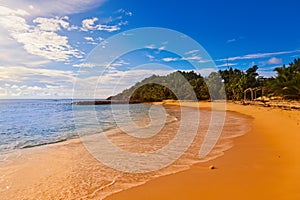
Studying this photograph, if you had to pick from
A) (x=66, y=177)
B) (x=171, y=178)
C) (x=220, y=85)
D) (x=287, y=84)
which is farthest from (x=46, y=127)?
(x=220, y=85)

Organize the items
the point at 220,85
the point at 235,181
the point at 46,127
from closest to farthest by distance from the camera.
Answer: the point at 235,181 → the point at 46,127 → the point at 220,85

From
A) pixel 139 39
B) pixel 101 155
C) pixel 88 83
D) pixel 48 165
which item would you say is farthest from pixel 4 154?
pixel 139 39

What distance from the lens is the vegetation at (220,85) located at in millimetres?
29519

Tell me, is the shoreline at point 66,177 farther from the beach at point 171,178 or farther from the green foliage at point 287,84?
the green foliage at point 287,84

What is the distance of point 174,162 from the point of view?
6.47 metres

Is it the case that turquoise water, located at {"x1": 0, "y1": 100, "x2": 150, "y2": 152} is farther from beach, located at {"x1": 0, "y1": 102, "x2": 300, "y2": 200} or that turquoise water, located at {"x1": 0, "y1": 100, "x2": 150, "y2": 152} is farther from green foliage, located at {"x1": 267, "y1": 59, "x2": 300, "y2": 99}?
green foliage, located at {"x1": 267, "y1": 59, "x2": 300, "y2": 99}

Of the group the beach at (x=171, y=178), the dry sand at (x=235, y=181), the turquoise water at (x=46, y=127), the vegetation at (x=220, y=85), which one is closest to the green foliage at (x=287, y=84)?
the vegetation at (x=220, y=85)

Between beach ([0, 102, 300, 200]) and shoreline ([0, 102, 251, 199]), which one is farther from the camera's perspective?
shoreline ([0, 102, 251, 199])

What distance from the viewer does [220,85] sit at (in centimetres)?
6125

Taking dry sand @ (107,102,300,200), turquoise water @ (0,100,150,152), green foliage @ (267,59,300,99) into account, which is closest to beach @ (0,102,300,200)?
dry sand @ (107,102,300,200)

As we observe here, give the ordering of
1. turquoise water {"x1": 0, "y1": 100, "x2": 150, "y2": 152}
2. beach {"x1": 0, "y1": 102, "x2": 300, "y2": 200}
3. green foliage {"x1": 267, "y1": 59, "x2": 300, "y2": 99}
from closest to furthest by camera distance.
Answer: beach {"x1": 0, "y1": 102, "x2": 300, "y2": 200} → turquoise water {"x1": 0, "y1": 100, "x2": 150, "y2": 152} → green foliage {"x1": 267, "y1": 59, "x2": 300, "y2": 99}

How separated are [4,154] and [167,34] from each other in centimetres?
1126

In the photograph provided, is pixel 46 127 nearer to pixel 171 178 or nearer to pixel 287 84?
pixel 171 178

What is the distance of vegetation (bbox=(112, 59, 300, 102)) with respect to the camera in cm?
2952
